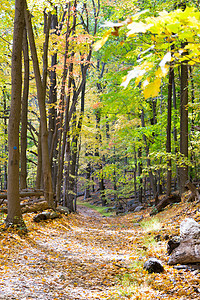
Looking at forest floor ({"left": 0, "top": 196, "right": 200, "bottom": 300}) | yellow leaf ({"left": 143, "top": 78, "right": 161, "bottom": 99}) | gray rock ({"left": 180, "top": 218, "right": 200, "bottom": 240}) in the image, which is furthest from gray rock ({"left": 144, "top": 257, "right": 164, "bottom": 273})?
yellow leaf ({"left": 143, "top": 78, "right": 161, "bottom": 99})

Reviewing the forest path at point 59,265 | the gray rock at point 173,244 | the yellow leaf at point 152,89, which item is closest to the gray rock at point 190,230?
the gray rock at point 173,244

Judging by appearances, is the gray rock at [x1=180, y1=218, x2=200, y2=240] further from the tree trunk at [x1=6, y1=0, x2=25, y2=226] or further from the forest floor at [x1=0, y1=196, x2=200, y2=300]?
the tree trunk at [x1=6, y1=0, x2=25, y2=226]

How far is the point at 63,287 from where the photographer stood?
374cm

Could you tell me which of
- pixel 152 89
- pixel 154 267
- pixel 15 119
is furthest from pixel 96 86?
pixel 152 89

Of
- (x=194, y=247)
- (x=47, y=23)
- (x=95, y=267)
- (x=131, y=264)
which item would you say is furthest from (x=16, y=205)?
(x=47, y=23)

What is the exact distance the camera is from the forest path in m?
3.51

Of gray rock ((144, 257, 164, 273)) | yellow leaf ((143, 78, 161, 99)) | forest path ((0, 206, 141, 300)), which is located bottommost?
forest path ((0, 206, 141, 300))

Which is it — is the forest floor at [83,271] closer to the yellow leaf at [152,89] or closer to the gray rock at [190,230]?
the gray rock at [190,230]

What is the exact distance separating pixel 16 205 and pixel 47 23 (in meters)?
7.18

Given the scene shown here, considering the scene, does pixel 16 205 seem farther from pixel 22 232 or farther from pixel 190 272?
pixel 190 272

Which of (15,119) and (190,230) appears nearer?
(190,230)

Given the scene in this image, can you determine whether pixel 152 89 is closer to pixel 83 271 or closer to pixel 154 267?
pixel 154 267

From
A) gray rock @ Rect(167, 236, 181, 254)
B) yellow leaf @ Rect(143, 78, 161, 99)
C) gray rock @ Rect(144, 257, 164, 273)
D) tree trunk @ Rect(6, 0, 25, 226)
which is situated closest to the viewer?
yellow leaf @ Rect(143, 78, 161, 99)

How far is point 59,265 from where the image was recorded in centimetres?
475
